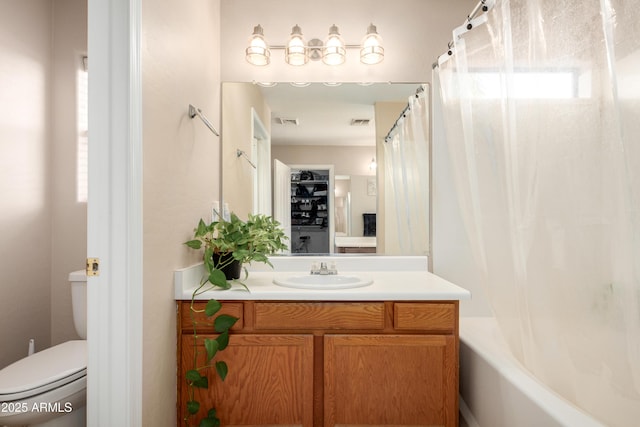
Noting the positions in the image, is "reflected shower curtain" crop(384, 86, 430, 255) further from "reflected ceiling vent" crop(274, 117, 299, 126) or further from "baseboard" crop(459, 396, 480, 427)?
"baseboard" crop(459, 396, 480, 427)

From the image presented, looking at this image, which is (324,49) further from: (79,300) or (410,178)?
(79,300)

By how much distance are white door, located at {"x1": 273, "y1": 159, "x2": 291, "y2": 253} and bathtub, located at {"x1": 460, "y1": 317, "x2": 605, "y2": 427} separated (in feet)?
3.69

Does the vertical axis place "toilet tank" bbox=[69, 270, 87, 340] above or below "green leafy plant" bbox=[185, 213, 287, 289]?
below

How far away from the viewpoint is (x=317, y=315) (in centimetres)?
158

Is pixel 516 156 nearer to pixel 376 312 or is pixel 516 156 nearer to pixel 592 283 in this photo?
pixel 592 283

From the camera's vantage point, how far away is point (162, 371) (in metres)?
1.43

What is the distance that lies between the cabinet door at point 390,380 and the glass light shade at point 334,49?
151 cm

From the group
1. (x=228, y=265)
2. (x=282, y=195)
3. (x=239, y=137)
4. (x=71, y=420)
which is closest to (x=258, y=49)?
(x=239, y=137)

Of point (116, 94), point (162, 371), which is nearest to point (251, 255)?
point (162, 371)

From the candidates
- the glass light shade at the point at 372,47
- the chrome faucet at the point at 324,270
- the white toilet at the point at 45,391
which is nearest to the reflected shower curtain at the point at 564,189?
the glass light shade at the point at 372,47

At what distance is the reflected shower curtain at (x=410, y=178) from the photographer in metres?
2.17

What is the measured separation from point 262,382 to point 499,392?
97cm

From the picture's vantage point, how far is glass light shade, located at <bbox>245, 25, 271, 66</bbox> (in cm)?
205

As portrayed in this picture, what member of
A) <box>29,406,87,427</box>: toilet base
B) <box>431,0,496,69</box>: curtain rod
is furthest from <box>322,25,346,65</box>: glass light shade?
<box>29,406,87,427</box>: toilet base
